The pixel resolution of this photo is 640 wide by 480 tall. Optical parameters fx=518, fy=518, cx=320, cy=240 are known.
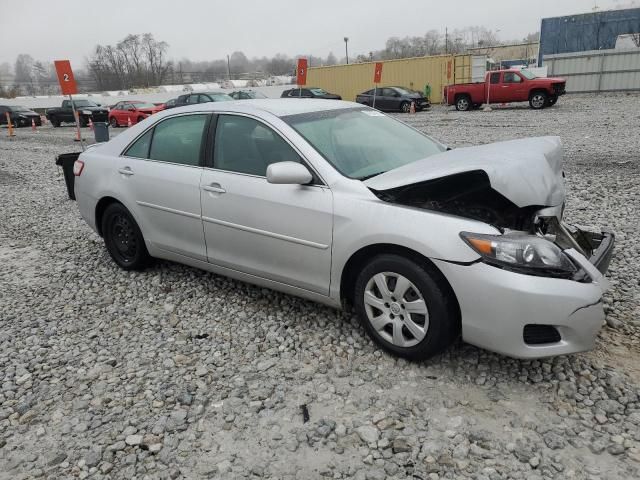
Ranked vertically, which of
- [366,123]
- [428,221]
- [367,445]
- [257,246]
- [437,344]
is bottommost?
[367,445]

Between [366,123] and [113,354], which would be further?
[366,123]

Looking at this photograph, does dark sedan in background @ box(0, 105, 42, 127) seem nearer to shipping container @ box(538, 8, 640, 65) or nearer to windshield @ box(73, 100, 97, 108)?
windshield @ box(73, 100, 97, 108)

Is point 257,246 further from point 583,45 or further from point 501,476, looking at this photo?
point 583,45

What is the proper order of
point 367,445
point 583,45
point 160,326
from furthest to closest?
point 583,45 < point 160,326 < point 367,445

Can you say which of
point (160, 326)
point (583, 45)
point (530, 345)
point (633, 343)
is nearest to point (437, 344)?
point (530, 345)

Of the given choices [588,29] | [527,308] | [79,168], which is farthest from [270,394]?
[588,29]

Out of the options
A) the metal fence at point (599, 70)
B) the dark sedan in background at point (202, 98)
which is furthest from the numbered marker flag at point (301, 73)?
the metal fence at point (599, 70)

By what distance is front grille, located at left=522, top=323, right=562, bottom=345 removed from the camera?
8.81ft

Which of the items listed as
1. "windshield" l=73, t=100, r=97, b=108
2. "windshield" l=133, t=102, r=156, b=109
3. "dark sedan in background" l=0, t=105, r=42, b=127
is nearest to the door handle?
"windshield" l=133, t=102, r=156, b=109

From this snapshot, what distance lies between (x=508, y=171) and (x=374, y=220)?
79cm

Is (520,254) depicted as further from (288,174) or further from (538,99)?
(538,99)

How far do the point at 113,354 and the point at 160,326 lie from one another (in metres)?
0.44

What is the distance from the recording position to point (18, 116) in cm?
2806

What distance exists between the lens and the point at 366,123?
4047mm
